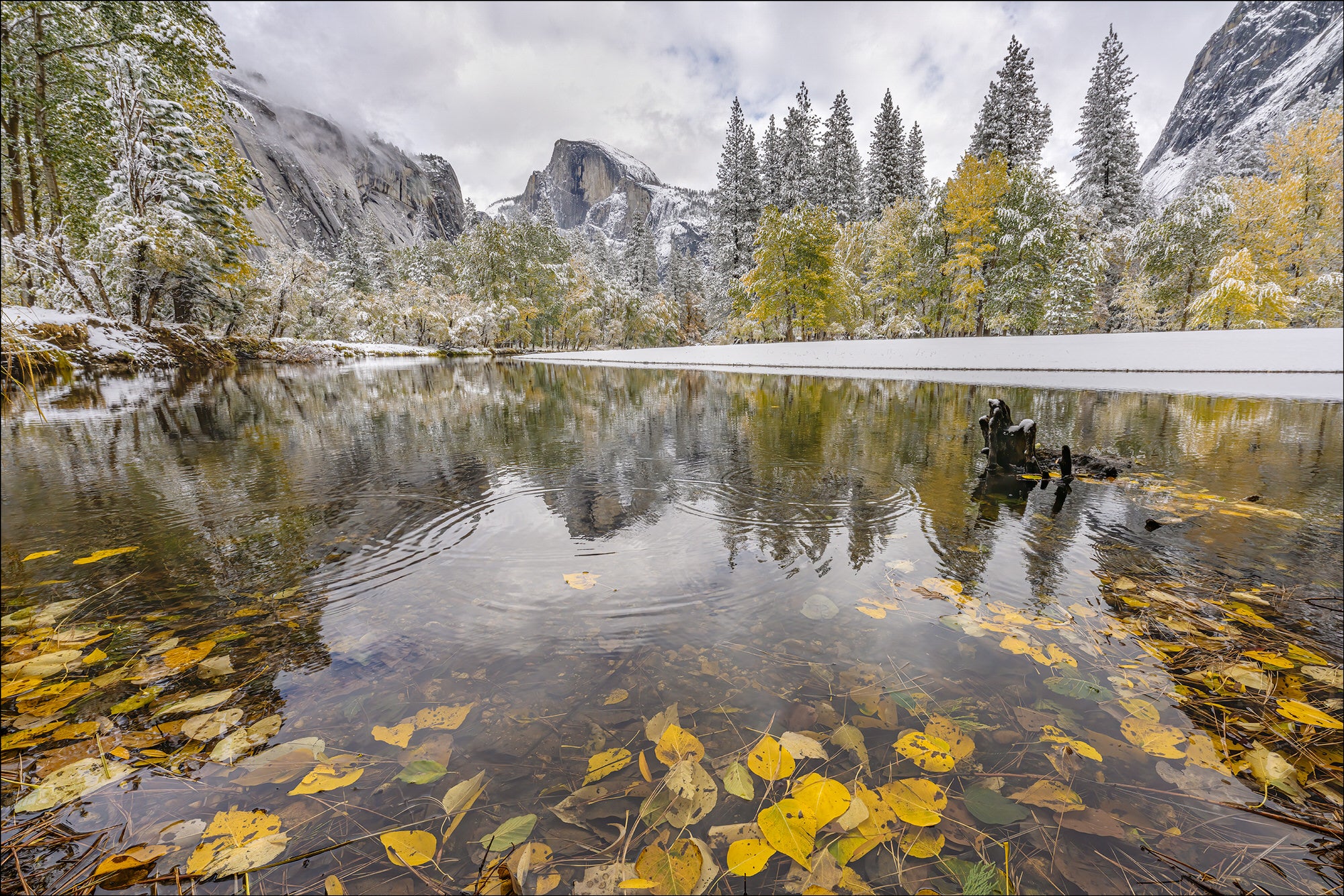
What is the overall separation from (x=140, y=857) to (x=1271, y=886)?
9.51 feet

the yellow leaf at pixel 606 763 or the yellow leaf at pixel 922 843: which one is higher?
the yellow leaf at pixel 606 763

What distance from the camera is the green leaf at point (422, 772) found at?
150cm

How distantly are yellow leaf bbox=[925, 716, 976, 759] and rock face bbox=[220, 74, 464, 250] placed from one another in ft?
341

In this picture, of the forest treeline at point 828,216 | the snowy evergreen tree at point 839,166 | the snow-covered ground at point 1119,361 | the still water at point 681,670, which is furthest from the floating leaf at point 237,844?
the snowy evergreen tree at point 839,166

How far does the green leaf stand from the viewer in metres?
1.50

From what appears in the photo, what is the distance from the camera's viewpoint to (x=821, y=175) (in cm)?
3319

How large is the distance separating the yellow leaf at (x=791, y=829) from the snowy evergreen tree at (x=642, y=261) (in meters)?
62.6

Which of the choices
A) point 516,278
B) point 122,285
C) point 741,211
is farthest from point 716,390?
point 516,278

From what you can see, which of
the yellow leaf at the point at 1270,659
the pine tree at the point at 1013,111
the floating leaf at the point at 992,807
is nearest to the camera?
the floating leaf at the point at 992,807

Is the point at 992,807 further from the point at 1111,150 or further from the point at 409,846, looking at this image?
the point at 1111,150

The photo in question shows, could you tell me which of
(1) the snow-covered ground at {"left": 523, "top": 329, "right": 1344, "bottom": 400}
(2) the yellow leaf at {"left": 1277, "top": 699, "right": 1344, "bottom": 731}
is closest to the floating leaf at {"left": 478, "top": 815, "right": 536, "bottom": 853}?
(2) the yellow leaf at {"left": 1277, "top": 699, "right": 1344, "bottom": 731}

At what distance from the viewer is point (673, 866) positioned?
1254 mm

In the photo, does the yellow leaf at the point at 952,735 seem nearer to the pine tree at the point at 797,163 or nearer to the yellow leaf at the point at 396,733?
the yellow leaf at the point at 396,733

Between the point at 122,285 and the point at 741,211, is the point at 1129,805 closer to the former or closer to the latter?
the point at 122,285
